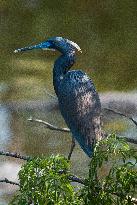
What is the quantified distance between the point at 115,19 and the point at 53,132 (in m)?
2.96

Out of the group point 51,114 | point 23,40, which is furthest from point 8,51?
point 51,114

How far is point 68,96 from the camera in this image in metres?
3.12

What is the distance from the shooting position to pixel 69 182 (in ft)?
5.44

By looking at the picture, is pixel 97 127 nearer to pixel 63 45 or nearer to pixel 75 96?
pixel 75 96

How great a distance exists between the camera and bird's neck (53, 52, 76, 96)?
10.2 feet

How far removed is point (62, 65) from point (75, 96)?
0.17m

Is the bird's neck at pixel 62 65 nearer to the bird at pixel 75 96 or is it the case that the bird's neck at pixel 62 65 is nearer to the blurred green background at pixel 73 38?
the bird at pixel 75 96

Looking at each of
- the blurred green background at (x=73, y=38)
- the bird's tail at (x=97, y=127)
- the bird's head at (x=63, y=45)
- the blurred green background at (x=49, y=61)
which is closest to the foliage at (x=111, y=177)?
the bird's tail at (x=97, y=127)

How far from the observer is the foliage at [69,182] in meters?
1.59

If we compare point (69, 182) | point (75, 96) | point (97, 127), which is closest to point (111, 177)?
point (69, 182)

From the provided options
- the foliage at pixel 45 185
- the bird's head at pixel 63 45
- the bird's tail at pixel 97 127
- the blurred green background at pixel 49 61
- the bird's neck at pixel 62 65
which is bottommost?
the blurred green background at pixel 49 61

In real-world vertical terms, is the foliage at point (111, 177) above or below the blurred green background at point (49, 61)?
above

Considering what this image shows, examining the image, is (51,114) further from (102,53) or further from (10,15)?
(10,15)

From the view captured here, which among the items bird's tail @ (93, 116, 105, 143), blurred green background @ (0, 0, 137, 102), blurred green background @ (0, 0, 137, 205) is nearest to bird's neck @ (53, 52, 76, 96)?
bird's tail @ (93, 116, 105, 143)
